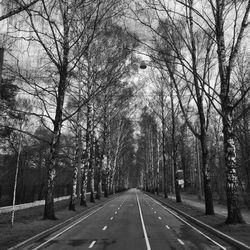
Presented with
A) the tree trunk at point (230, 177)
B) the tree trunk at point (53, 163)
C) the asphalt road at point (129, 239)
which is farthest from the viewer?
the tree trunk at point (53, 163)

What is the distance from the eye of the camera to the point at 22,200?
32.2m

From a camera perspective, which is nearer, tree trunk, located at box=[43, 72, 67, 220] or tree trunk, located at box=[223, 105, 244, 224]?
tree trunk, located at box=[223, 105, 244, 224]

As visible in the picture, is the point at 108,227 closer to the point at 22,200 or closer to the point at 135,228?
the point at 135,228

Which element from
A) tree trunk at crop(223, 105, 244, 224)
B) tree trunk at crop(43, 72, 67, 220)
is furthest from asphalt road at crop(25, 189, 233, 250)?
tree trunk at crop(43, 72, 67, 220)

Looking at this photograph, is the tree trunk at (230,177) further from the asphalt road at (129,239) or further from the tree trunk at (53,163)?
the tree trunk at (53,163)

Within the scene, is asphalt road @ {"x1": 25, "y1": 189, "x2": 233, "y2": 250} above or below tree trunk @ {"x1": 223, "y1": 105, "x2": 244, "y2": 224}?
below

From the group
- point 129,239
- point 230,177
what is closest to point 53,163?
point 129,239

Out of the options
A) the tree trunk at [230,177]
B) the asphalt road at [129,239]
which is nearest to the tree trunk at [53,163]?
the asphalt road at [129,239]

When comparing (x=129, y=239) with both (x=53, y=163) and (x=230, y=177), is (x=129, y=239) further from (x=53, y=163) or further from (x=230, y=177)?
(x=53, y=163)

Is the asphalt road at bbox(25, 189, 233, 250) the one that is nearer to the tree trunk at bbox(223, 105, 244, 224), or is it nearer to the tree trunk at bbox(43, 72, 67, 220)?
the tree trunk at bbox(223, 105, 244, 224)

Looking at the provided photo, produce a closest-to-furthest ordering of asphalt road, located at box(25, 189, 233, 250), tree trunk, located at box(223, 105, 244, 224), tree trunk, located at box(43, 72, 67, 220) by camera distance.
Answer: asphalt road, located at box(25, 189, 233, 250) → tree trunk, located at box(223, 105, 244, 224) → tree trunk, located at box(43, 72, 67, 220)

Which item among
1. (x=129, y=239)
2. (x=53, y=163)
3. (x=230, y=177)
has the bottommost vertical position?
(x=129, y=239)

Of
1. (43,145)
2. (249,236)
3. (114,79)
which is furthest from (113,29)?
(43,145)

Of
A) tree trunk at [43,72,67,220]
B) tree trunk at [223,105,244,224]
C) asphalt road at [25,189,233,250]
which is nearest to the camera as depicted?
asphalt road at [25,189,233,250]
